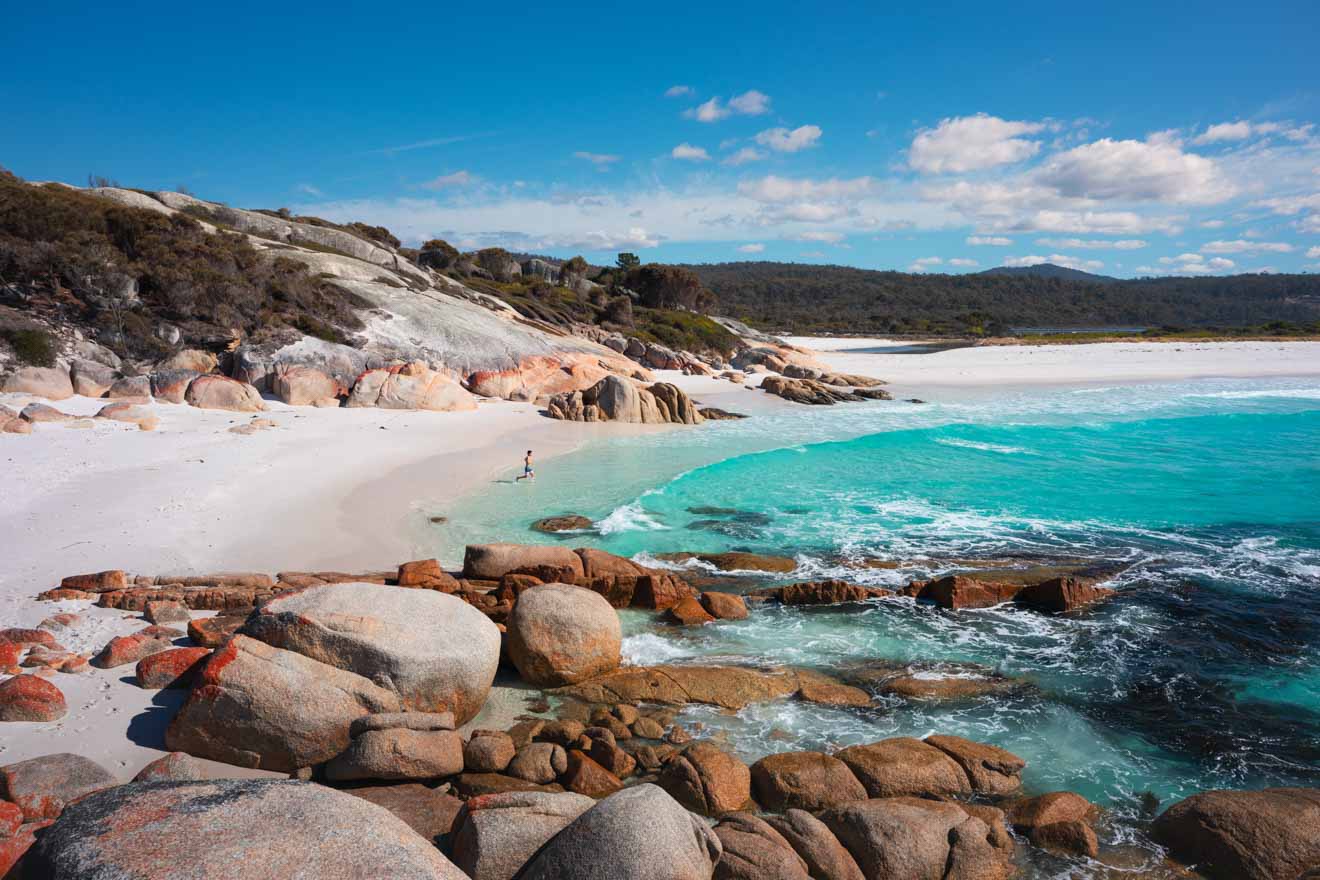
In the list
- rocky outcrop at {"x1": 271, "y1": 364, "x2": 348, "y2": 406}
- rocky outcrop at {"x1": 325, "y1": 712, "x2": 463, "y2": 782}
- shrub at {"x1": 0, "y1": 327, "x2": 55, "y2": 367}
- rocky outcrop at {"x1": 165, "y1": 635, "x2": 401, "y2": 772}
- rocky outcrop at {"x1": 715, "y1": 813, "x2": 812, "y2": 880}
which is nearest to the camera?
rocky outcrop at {"x1": 715, "y1": 813, "x2": 812, "y2": 880}

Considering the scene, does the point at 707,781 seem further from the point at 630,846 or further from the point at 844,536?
the point at 844,536

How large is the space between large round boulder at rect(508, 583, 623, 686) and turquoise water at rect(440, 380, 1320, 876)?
919 millimetres

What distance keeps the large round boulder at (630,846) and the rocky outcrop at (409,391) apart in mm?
23274

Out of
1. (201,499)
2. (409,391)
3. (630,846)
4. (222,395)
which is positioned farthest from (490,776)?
(409,391)

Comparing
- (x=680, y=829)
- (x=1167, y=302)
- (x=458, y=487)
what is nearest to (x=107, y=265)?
(x=458, y=487)

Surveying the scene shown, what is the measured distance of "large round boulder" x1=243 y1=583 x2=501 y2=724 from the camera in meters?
7.27

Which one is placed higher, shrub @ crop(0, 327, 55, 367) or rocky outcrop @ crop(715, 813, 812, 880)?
shrub @ crop(0, 327, 55, 367)

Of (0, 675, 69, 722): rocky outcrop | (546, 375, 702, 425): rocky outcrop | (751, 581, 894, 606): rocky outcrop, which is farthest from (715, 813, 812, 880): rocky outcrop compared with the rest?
(546, 375, 702, 425): rocky outcrop

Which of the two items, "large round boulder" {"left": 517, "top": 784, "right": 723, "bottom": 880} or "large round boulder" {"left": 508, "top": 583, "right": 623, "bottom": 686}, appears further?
"large round boulder" {"left": 508, "top": 583, "right": 623, "bottom": 686}

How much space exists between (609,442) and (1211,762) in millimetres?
18914

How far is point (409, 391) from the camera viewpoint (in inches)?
1056

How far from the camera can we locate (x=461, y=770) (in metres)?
6.86

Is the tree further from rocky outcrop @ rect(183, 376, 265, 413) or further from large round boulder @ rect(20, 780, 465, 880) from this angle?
large round boulder @ rect(20, 780, 465, 880)

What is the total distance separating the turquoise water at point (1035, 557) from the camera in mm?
8172
